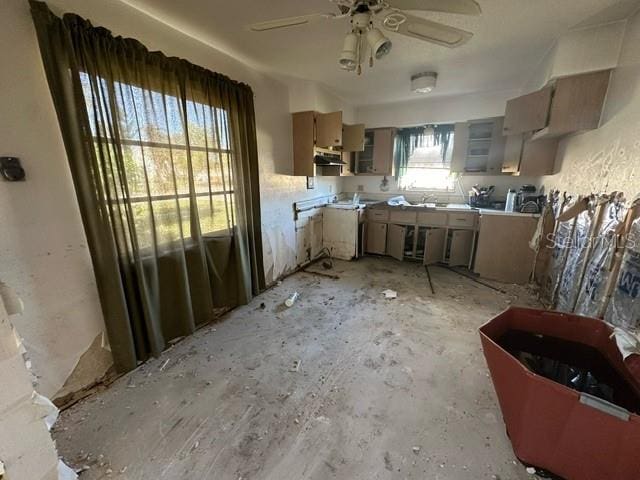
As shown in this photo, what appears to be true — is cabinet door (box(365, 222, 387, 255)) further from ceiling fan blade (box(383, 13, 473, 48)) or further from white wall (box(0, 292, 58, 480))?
white wall (box(0, 292, 58, 480))

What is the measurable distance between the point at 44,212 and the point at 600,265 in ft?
11.1

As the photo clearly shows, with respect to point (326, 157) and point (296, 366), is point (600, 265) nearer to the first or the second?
point (296, 366)

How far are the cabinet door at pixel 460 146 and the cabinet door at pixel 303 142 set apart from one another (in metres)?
2.12

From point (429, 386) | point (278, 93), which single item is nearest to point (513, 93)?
point (278, 93)

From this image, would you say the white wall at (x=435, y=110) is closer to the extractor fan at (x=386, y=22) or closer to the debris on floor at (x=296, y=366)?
the extractor fan at (x=386, y=22)

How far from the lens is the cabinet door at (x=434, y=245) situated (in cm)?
372

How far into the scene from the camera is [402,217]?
395 cm

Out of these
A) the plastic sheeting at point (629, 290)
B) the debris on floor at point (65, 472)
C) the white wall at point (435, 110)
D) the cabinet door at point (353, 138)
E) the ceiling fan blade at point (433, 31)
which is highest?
the white wall at point (435, 110)

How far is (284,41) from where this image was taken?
2.11m

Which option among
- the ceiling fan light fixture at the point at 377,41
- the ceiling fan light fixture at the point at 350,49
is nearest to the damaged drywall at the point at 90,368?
the ceiling fan light fixture at the point at 350,49

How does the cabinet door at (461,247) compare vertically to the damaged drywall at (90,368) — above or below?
above

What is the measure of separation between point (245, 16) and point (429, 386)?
8.78 feet

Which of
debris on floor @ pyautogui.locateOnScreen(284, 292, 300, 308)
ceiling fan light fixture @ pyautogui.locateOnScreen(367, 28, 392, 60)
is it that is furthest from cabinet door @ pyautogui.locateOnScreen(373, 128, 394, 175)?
ceiling fan light fixture @ pyautogui.locateOnScreen(367, 28, 392, 60)

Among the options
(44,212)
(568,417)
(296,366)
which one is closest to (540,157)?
(568,417)
